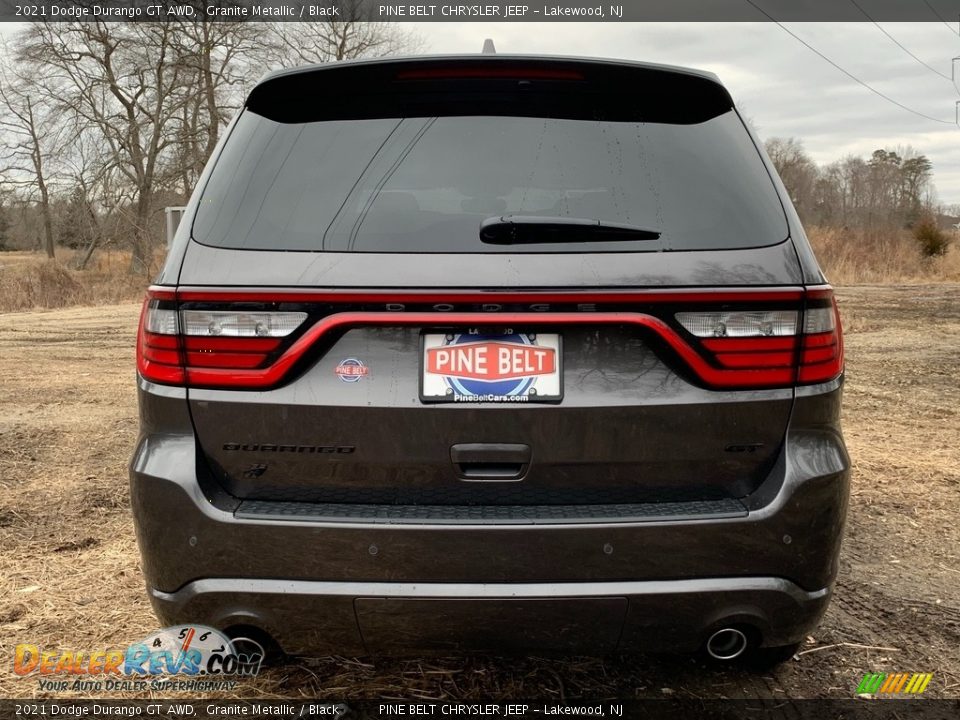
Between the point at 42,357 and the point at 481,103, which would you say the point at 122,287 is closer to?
the point at 42,357

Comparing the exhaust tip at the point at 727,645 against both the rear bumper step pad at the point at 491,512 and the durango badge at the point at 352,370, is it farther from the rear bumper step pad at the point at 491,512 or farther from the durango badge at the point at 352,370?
the durango badge at the point at 352,370

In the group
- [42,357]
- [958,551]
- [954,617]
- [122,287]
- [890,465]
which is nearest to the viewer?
[954,617]

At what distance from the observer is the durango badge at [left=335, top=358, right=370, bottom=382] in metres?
1.81

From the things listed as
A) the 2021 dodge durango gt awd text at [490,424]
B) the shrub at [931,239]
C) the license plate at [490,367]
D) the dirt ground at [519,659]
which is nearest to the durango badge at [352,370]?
the 2021 dodge durango gt awd text at [490,424]

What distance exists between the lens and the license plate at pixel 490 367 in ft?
5.89

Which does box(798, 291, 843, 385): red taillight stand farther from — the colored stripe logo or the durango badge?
the colored stripe logo

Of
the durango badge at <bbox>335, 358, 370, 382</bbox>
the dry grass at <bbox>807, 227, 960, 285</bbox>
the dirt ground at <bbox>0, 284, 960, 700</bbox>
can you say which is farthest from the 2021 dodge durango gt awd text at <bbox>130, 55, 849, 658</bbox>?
the dry grass at <bbox>807, 227, 960, 285</bbox>

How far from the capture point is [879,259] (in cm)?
2558

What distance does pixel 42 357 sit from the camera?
29.7 ft

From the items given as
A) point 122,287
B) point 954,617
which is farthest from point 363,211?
point 122,287

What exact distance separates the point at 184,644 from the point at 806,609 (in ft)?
5.40

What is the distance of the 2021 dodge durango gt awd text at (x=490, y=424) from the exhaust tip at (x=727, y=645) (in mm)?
92

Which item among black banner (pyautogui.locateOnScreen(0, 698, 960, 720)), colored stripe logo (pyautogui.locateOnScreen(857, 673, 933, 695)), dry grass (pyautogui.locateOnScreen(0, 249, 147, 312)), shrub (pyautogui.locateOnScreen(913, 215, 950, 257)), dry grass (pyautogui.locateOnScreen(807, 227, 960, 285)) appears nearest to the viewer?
black banner (pyautogui.locateOnScreen(0, 698, 960, 720))

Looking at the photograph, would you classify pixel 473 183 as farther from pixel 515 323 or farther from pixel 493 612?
pixel 493 612
